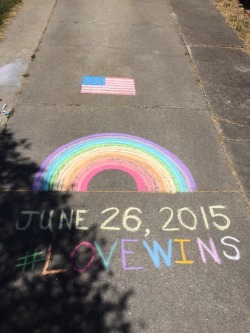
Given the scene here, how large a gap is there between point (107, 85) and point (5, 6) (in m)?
5.83

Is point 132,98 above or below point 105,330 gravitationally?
above

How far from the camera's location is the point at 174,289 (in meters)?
4.12

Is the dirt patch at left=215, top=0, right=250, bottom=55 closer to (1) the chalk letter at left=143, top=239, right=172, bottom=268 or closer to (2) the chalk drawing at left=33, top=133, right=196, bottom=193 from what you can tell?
(2) the chalk drawing at left=33, top=133, right=196, bottom=193

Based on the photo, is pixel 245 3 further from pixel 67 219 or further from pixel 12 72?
pixel 67 219

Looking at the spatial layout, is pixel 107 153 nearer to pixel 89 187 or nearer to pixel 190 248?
pixel 89 187

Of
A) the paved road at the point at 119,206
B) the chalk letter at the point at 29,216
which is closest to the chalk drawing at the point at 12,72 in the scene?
the paved road at the point at 119,206

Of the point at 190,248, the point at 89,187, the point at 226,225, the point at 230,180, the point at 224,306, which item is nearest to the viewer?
the point at 224,306

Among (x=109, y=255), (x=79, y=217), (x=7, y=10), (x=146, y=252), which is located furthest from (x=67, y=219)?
(x=7, y=10)

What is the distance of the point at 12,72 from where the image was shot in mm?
7840

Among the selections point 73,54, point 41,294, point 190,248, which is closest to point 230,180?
point 190,248

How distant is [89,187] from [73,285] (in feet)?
5.49

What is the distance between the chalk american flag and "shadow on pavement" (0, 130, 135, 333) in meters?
3.30

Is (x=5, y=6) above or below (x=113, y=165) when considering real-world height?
above

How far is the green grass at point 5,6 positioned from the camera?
1031cm
